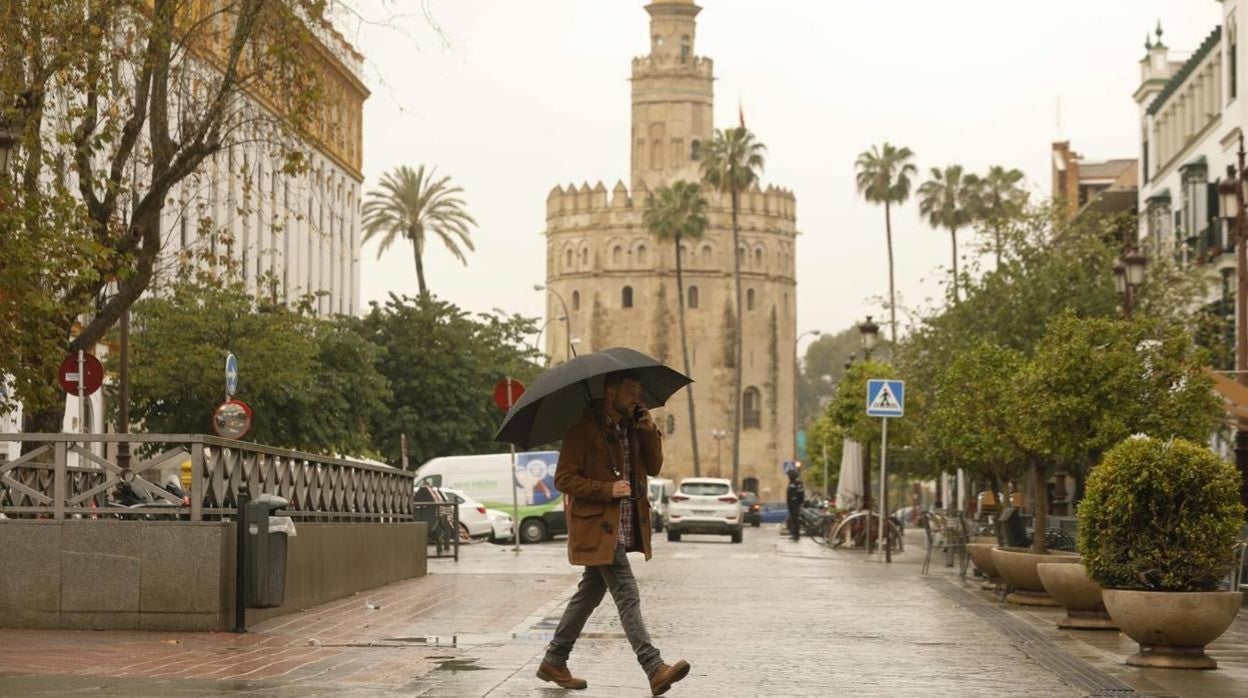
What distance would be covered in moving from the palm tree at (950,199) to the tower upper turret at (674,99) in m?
39.0

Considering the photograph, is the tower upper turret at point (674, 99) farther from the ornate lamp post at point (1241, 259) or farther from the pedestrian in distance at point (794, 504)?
the ornate lamp post at point (1241, 259)

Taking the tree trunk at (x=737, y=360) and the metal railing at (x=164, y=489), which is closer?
the metal railing at (x=164, y=489)

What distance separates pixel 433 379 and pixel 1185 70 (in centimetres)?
2559

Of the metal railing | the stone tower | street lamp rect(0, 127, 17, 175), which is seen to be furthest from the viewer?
the stone tower

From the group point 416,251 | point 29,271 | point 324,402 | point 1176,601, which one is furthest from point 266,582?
point 416,251

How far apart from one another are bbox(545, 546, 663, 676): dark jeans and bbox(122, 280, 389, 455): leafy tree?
31326 mm

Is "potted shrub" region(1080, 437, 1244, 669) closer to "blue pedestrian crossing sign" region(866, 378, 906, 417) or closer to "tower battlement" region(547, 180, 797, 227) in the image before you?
"blue pedestrian crossing sign" region(866, 378, 906, 417)

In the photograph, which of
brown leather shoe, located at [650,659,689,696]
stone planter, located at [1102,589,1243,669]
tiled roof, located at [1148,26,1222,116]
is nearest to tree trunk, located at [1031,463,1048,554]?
stone planter, located at [1102,589,1243,669]

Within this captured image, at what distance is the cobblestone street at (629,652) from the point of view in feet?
40.3

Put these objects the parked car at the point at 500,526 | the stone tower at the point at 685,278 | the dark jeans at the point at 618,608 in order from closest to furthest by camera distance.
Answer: the dark jeans at the point at 618,608, the parked car at the point at 500,526, the stone tower at the point at 685,278

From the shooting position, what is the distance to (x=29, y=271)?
18938mm

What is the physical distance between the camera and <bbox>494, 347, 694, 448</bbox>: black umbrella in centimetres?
1237

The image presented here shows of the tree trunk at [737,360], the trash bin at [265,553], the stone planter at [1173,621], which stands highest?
the tree trunk at [737,360]

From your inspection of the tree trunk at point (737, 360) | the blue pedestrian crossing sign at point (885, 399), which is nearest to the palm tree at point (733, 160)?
the tree trunk at point (737, 360)
